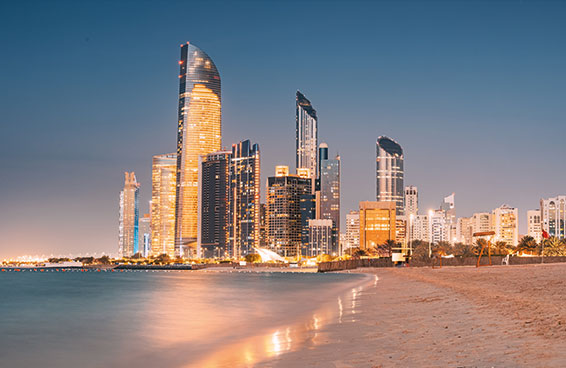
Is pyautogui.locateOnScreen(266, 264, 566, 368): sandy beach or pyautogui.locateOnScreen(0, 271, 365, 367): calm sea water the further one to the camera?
pyautogui.locateOnScreen(0, 271, 365, 367): calm sea water

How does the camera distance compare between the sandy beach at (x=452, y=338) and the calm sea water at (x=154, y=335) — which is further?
the calm sea water at (x=154, y=335)

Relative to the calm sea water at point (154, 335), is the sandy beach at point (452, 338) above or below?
above

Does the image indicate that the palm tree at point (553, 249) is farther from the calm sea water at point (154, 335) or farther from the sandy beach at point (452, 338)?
the sandy beach at point (452, 338)

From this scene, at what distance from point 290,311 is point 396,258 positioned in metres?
95.9

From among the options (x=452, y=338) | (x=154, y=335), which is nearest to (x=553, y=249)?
(x=154, y=335)

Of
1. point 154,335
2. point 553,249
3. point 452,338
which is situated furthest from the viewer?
point 553,249

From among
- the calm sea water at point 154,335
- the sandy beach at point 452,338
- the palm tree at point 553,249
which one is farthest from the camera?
the palm tree at point 553,249

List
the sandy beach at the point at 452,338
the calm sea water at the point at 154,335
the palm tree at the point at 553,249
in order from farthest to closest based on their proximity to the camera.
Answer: the palm tree at the point at 553,249 < the calm sea water at the point at 154,335 < the sandy beach at the point at 452,338

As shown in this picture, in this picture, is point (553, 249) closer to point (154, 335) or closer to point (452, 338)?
point (154, 335)

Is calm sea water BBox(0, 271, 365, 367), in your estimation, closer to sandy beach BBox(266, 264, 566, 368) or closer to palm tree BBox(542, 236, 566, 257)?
sandy beach BBox(266, 264, 566, 368)

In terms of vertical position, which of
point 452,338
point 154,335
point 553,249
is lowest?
point 154,335

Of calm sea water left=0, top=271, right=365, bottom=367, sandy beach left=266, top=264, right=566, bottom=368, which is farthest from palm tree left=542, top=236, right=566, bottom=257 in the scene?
sandy beach left=266, top=264, right=566, bottom=368

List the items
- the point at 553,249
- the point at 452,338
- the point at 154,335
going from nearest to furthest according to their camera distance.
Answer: the point at 452,338 → the point at 154,335 → the point at 553,249

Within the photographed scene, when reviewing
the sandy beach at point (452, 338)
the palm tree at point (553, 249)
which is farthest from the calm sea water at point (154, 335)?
the palm tree at point (553, 249)
